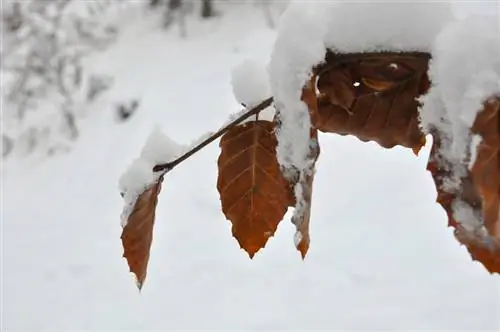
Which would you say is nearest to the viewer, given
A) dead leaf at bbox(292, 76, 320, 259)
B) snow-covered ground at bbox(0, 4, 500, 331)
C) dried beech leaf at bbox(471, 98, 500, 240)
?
dried beech leaf at bbox(471, 98, 500, 240)

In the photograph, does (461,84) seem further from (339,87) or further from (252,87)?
(252,87)

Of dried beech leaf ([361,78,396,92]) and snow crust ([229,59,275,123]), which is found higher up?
dried beech leaf ([361,78,396,92])

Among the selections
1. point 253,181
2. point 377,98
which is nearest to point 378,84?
point 377,98

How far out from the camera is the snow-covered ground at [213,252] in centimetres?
216

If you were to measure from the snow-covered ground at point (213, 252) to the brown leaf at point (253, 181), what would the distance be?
1.61 meters

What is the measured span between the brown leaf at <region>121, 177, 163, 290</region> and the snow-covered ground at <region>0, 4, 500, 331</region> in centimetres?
161

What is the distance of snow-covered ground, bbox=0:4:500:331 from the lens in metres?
2.16

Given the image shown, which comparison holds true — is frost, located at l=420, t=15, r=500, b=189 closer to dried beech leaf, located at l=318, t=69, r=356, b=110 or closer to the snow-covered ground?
dried beech leaf, located at l=318, t=69, r=356, b=110

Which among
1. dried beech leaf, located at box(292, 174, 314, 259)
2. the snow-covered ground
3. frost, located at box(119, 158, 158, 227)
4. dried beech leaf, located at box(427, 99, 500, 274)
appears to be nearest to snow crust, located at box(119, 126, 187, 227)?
frost, located at box(119, 158, 158, 227)

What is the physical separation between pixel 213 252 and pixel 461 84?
223 cm

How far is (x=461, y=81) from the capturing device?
366mm

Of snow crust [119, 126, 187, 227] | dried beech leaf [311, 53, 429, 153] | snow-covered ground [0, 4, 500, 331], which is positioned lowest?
snow-covered ground [0, 4, 500, 331]

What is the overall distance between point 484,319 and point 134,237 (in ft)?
5.58

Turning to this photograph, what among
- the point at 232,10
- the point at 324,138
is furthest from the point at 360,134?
the point at 232,10
